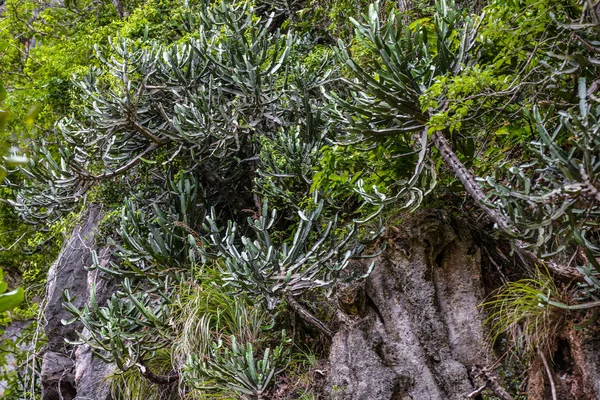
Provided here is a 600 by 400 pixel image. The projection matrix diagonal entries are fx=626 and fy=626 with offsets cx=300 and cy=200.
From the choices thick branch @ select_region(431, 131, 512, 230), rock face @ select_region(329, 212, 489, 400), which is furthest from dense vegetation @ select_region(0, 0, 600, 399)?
rock face @ select_region(329, 212, 489, 400)

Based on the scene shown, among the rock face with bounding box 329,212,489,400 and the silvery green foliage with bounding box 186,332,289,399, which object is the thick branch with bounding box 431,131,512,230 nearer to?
the rock face with bounding box 329,212,489,400

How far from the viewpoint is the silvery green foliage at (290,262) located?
15.0 ft

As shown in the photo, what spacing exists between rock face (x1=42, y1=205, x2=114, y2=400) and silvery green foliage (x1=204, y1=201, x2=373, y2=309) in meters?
2.58

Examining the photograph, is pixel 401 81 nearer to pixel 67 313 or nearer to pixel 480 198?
pixel 480 198

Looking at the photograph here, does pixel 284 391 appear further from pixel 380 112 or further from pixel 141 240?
Result: pixel 380 112

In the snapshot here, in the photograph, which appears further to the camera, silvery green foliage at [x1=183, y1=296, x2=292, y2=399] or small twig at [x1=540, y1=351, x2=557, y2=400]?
silvery green foliage at [x1=183, y1=296, x2=292, y2=399]

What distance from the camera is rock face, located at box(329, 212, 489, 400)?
4293mm

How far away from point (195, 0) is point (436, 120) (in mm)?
4614

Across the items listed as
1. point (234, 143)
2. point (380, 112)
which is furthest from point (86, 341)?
point (380, 112)

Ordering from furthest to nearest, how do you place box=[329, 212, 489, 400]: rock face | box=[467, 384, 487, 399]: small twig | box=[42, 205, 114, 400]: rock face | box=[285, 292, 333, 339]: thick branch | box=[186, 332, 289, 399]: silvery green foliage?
1. box=[42, 205, 114, 400]: rock face
2. box=[285, 292, 333, 339]: thick branch
3. box=[186, 332, 289, 399]: silvery green foliage
4. box=[329, 212, 489, 400]: rock face
5. box=[467, 384, 487, 399]: small twig

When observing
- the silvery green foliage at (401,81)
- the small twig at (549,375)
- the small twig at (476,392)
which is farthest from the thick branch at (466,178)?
the small twig at (476,392)

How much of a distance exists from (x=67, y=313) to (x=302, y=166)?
368 centimetres

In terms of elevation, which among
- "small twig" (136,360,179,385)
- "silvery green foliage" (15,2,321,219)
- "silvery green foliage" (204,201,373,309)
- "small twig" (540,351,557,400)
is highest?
"silvery green foliage" (15,2,321,219)

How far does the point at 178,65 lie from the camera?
19.5 ft
